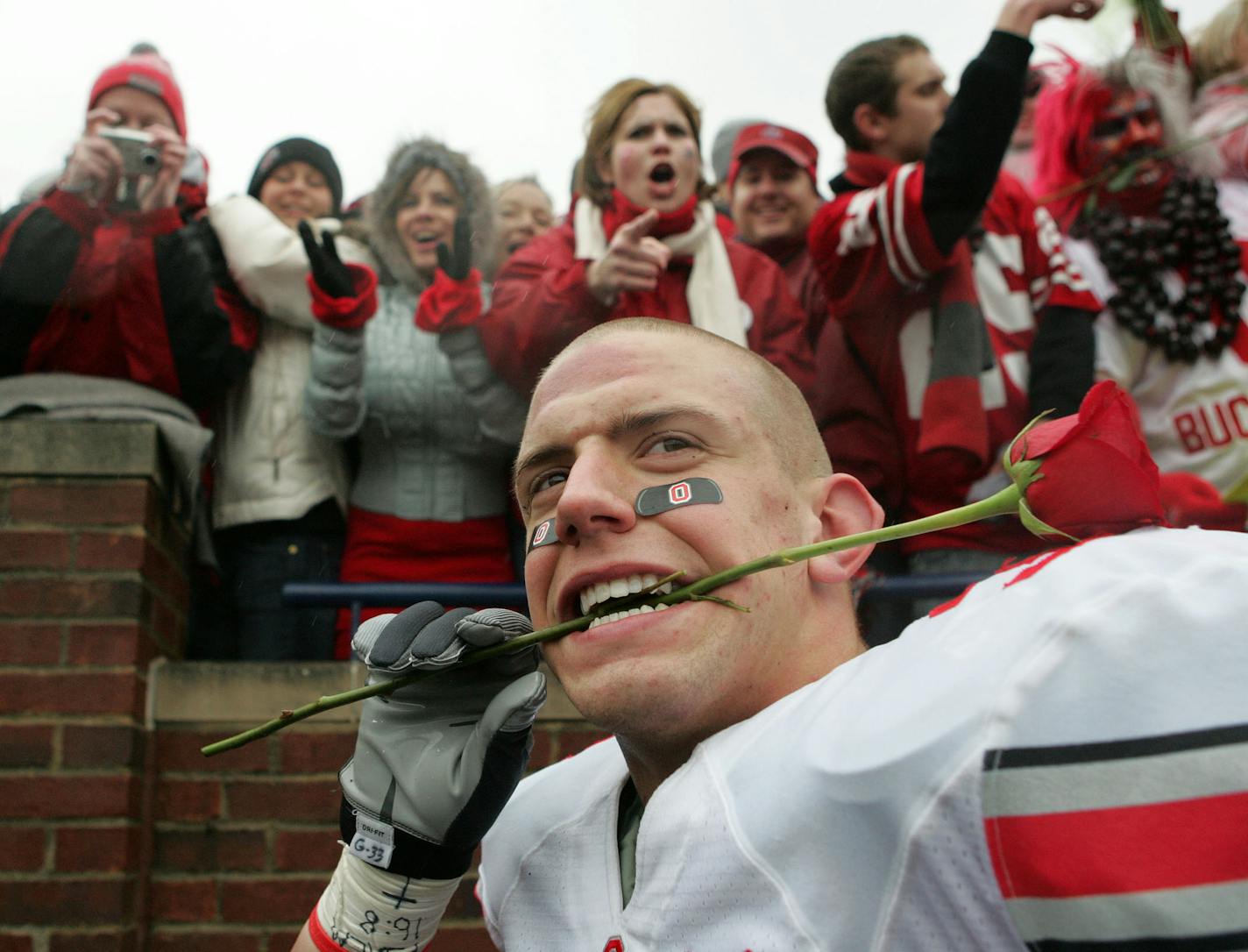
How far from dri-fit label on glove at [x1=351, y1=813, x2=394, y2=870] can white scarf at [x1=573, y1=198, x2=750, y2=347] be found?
1873 millimetres

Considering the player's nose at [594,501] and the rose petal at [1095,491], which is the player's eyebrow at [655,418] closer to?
the player's nose at [594,501]

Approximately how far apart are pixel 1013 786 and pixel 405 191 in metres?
3.20

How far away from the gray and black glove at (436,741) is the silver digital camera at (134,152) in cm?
216

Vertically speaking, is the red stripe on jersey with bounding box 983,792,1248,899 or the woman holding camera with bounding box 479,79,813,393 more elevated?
the woman holding camera with bounding box 479,79,813,393

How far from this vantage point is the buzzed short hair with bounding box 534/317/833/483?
1824 millimetres

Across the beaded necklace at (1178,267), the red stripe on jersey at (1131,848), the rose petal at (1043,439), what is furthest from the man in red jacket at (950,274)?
the red stripe on jersey at (1131,848)

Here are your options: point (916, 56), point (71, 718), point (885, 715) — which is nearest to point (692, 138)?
point (916, 56)

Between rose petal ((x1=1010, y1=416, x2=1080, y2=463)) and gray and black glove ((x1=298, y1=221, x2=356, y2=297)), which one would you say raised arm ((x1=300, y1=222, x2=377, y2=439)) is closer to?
gray and black glove ((x1=298, y1=221, x2=356, y2=297))

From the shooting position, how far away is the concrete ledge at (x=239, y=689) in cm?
327

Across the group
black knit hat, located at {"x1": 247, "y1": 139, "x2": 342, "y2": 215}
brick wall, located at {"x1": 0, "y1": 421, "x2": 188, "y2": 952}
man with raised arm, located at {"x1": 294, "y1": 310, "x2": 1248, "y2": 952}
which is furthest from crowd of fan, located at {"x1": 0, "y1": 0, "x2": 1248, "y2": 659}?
man with raised arm, located at {"x1": 294, "y1": 310, "x2": 1248, "y2": 952}

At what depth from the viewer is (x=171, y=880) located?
3.20 m

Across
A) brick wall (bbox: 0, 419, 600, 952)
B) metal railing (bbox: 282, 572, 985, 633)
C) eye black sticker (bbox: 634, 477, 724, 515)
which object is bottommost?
brick wall (bbox: 0, 419, 600, 952)

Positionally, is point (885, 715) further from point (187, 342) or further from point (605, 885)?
point (187, 342)

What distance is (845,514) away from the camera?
6.09 feet
